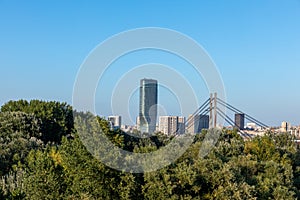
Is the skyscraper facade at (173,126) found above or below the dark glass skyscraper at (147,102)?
above

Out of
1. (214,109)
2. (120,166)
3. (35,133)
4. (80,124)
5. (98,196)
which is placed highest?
(214,109)

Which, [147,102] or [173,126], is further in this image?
[173,126]

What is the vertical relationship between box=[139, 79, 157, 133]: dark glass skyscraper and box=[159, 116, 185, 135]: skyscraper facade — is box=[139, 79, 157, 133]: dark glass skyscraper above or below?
below

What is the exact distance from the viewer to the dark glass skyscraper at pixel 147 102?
1633cm

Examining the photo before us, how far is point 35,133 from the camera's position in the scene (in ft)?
81.7

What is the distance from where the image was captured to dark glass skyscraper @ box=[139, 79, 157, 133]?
16.3 meters

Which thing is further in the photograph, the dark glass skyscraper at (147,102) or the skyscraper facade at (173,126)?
the skyscraper facade at (173,126)

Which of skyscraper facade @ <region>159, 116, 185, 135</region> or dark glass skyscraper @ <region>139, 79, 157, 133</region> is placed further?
skyscraper facade @ <region>159, 116, 185, 135</region>

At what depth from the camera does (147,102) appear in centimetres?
1759

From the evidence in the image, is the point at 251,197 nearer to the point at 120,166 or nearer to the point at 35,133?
the point at 120,166

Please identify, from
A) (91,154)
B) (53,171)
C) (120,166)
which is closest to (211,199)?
(120,166)

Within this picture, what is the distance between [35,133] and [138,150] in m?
16.1

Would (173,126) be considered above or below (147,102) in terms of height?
above

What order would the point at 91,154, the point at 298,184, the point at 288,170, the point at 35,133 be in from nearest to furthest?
the point at 91,154 → the point at 288,170 → the point at 298,184 → the point at 35,133
